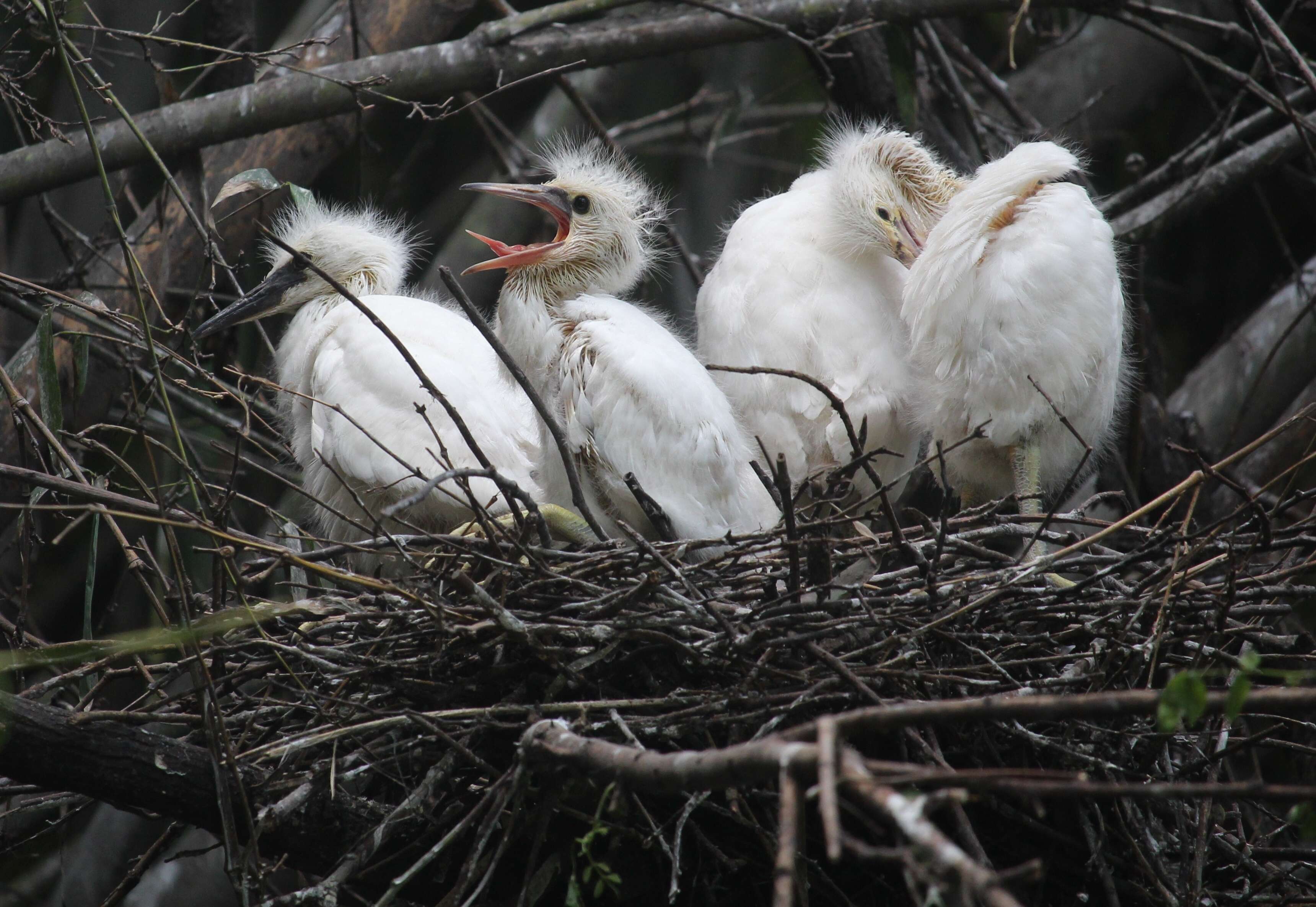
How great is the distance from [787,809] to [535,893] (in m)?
1.35

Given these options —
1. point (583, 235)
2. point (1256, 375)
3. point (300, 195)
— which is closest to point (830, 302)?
point (583, 235)

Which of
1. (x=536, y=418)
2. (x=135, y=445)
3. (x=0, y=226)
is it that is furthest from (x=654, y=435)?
(x=0, y=226)

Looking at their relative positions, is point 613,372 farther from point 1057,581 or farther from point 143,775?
point 143,775

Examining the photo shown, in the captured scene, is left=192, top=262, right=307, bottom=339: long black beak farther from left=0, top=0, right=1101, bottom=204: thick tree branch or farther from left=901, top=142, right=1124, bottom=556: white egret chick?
left=901, top=142, right=1124, bottom=556: white egret chick

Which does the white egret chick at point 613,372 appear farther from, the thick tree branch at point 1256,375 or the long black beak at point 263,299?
the thick tree branch at point 1256,375

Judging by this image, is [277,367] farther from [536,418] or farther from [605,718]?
[605,718]

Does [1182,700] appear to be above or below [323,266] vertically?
below

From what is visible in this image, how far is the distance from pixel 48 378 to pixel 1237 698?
253 centimetres

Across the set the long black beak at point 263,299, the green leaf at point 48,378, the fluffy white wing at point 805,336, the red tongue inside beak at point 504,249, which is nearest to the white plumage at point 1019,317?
the fluffy white wing at point 805,336

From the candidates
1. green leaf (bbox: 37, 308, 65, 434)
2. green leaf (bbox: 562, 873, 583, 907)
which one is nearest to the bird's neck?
green leaf (bbox: 37, 308, 65, 434)

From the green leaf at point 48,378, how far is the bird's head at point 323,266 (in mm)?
961

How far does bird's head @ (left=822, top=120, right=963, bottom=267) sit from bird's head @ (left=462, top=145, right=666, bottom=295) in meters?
0.60

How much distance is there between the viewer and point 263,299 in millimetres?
3643

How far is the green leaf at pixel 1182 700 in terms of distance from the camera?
46.3 inches
